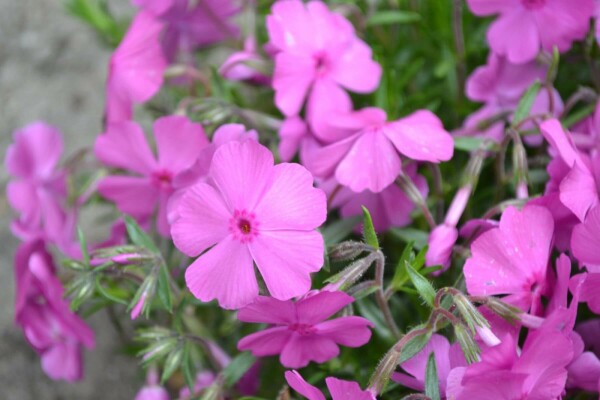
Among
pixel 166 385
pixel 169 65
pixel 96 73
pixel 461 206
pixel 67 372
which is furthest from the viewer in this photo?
pixel 96 73

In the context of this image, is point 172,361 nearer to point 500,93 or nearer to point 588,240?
point 588,240

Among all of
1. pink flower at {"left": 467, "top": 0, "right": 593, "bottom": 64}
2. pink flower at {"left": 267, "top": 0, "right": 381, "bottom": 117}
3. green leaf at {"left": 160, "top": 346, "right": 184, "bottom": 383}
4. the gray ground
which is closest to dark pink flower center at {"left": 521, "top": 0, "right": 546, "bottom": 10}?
pink flower at {"left": 467, "top": 0, "right": 593, "bottom": 64}

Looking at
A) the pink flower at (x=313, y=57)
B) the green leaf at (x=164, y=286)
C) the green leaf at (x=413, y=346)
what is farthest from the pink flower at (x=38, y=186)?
the green leaf at (x=413, y=346)

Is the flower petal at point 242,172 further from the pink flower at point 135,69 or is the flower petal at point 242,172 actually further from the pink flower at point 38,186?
the pink flower at point 38,186

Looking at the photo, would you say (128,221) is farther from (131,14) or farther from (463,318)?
(131,14)

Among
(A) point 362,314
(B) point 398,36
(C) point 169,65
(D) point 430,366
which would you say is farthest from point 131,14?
(D) point 430,366

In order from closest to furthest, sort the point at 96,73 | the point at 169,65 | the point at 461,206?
the point at 461,206, the point at 169,65, the point at 96,73
